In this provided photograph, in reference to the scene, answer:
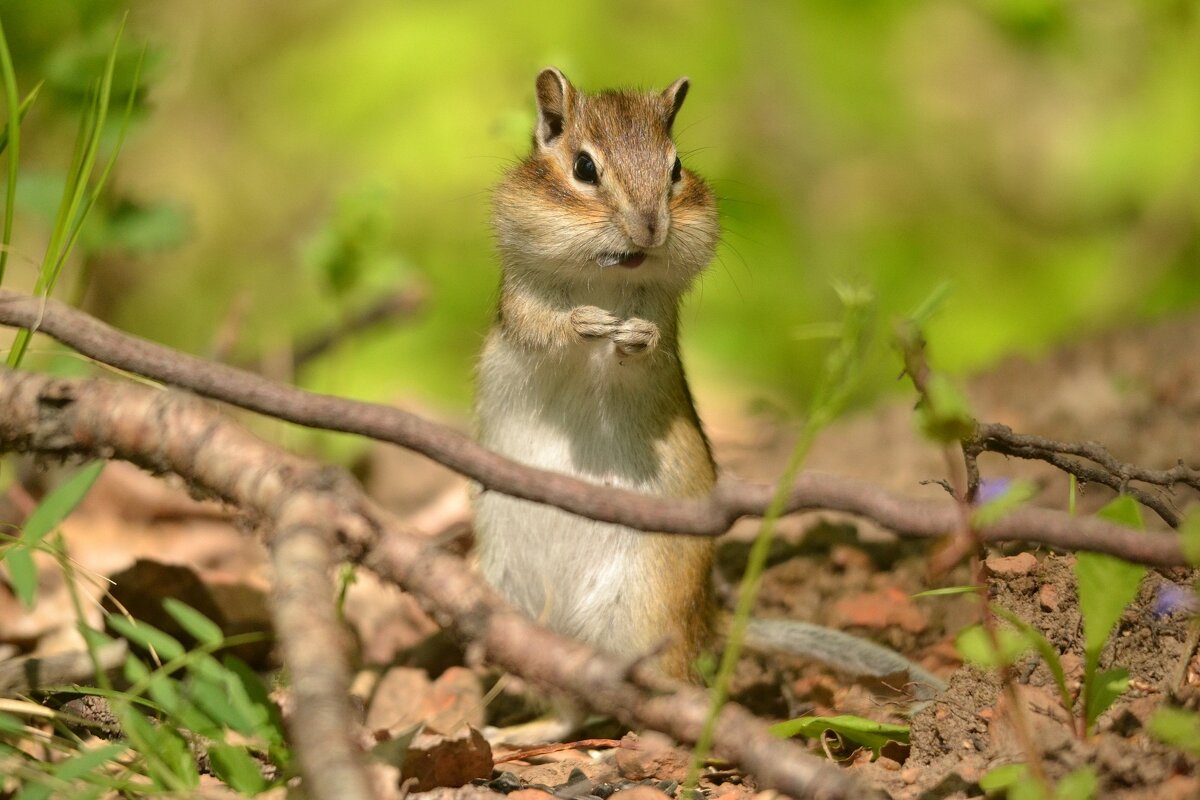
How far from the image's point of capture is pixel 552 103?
359cm

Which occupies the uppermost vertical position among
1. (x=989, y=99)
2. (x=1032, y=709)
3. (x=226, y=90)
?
(x=989, y=99)

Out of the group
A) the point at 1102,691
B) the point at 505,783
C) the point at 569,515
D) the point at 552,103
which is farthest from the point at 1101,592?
the point at 552,103

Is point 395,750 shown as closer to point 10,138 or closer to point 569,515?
point 569,515

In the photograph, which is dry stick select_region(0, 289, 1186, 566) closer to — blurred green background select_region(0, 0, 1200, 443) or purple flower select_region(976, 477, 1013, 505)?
purple flower select_region(976, 477, 1013, 505)

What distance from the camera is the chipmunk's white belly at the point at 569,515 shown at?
3158mm

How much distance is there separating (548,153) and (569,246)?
416 mm

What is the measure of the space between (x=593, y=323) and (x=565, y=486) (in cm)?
136

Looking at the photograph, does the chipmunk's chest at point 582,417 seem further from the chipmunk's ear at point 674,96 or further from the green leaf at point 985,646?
the green leaf at point 985,646

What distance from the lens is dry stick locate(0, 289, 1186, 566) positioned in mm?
1730

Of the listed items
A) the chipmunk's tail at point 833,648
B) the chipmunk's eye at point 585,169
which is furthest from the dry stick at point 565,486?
the chipmunk's eye at point 585,169

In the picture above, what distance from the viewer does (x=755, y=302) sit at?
272 inches

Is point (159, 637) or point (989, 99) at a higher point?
point (989, 99)

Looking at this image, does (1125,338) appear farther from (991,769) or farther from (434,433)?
(434,433)

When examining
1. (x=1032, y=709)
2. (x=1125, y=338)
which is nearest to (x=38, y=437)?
(x=1032, y=709)
